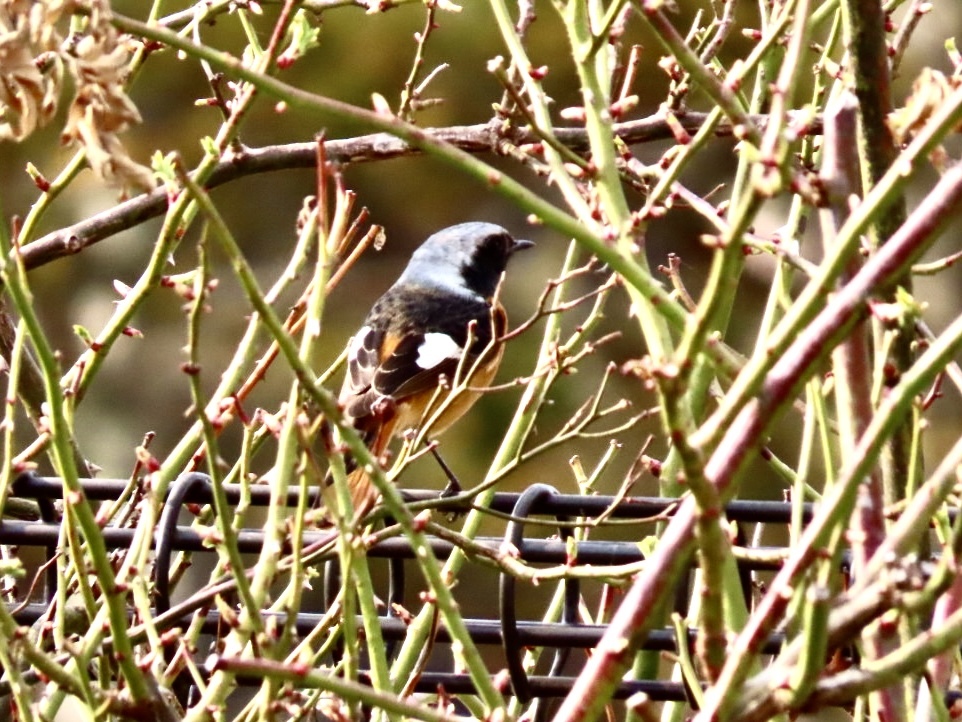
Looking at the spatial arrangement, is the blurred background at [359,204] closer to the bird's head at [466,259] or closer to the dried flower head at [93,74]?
the bird's head at [466,259]

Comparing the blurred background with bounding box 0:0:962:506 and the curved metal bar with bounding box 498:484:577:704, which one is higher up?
the blurred background with bounding box 0:0:962:506

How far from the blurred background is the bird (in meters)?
4.63

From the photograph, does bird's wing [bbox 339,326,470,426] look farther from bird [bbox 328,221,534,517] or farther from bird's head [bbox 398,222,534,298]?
bird's head [bbox 398,222,534,298]

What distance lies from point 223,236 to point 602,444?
8.99 meters

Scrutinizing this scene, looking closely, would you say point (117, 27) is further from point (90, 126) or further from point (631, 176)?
point (631, 176)

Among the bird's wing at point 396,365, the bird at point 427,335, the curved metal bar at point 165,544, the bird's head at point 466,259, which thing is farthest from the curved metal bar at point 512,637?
the bird's head at point 466,259

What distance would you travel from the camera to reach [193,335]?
5.32 ft

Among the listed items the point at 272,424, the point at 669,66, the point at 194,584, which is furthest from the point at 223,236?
the point at 194,584

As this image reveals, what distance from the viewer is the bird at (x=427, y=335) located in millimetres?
4602

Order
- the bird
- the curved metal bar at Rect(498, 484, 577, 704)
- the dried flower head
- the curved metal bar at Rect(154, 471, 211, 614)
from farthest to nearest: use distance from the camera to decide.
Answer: the bird
the curved metal bar at Rect(154, 471, 211, 614)
the curved metal bar at Rect(498, 484, 577, 704)
the dried flower head

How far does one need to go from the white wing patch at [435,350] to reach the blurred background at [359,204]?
5.16 m

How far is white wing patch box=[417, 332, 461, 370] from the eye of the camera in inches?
193

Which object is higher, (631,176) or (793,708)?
(631,176)

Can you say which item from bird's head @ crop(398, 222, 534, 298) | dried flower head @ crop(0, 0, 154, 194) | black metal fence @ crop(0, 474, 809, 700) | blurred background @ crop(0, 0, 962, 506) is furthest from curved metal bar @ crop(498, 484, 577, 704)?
blurred background @ crop(0, 0, 962, 506)
